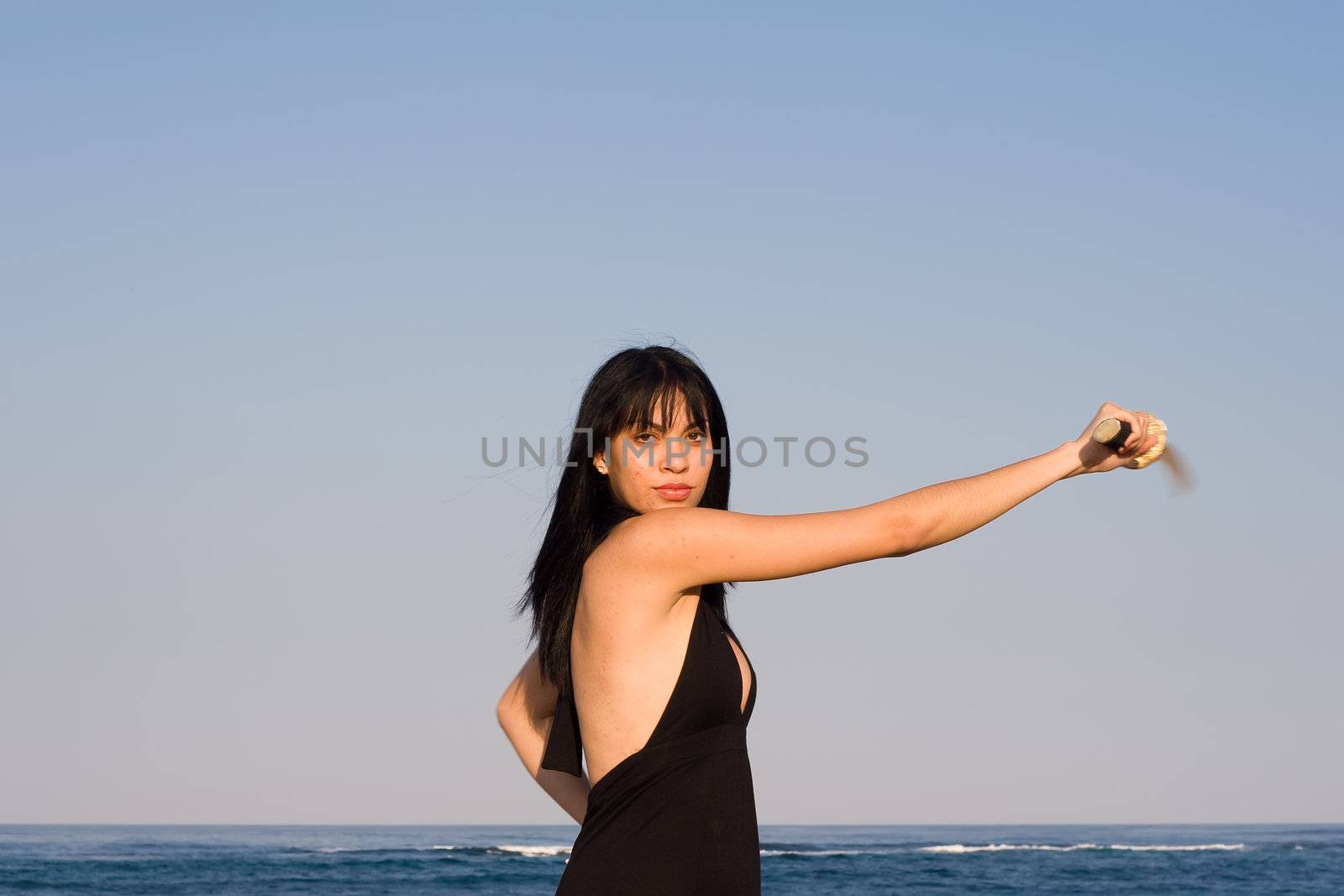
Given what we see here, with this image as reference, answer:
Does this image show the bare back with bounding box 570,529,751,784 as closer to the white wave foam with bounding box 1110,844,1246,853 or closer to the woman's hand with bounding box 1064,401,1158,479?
the woman's hand with bounding box 1064,401,1158,479

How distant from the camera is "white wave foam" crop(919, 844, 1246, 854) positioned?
3847cm

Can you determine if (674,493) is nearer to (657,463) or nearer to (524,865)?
(657,463)

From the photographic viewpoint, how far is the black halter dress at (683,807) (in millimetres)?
2514

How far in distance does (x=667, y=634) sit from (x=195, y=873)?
30062mm

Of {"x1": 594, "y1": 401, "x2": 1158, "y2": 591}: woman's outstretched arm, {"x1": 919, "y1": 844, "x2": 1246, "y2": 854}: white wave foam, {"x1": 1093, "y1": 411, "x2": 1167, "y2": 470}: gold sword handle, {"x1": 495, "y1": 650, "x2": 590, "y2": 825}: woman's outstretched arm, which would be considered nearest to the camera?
{"x1": 594, "y1": 401, "x2": 1158, "y2": 591}: woman's outstretched arm

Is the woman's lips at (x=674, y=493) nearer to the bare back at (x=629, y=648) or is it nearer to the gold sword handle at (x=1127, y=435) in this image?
the bare back at (x=629, y=648)

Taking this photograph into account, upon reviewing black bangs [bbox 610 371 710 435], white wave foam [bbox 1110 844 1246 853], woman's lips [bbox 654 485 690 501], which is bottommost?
white wave foam [bbox 1110 844 1246 853]

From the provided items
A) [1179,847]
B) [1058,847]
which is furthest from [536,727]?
[1179,847]

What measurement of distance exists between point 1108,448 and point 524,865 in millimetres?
31151

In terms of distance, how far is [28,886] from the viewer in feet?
89.5

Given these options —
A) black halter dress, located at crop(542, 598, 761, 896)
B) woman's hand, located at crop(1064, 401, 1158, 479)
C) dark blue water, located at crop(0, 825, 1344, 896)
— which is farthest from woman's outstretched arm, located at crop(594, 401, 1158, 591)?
dark blue water, located at crop(0, 825, 1344, 896)

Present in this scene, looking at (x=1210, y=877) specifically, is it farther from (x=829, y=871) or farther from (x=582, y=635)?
(x=582, y=635)

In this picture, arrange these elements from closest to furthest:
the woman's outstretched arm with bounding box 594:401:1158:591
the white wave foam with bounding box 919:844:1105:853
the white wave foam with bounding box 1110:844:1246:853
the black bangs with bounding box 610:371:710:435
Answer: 1. the woman's outstretched arm with bounding box 594:401:1158:591
2. the black bangs with bounding box 610:371:710:435
3. the white wave foam with bounding box 919:844:1105:853
4. the white wave foam with bounding box 1110:844:1246:853

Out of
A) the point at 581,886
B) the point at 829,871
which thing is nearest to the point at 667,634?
the point at 581,886
